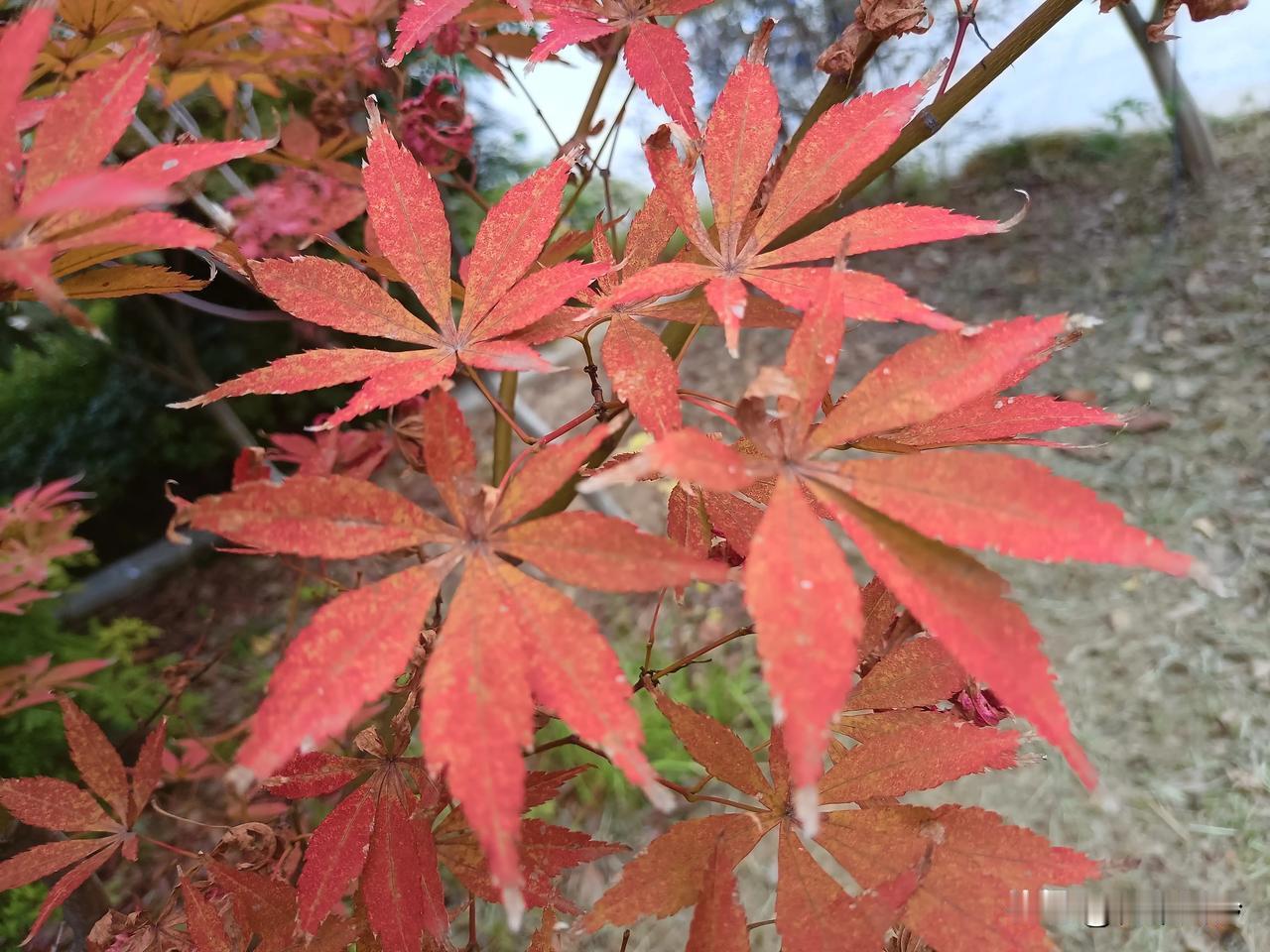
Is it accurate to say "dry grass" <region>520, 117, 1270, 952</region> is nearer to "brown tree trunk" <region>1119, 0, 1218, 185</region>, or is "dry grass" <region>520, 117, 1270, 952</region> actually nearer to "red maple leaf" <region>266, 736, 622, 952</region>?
"brown tree trunk" <region>1119, 0, 1218, 185</region>

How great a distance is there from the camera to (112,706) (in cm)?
141

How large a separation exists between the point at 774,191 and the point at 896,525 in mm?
204

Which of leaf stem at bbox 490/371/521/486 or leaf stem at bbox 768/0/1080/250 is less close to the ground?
leaf stem at bbox 768/0/1080/250

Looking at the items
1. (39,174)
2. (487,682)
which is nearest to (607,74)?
(39,174)

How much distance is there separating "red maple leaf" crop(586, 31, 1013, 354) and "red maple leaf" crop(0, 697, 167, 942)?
0.53 metres

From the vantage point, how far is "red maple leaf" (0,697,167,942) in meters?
0.57

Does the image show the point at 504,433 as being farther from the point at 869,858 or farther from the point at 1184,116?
the point at 1184,116

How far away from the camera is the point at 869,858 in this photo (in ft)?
1.40

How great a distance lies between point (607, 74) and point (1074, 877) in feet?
2.16

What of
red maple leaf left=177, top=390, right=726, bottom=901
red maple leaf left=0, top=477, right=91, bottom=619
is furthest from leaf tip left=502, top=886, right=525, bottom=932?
red maple leaf left=0, top=477, right=91, bottom=619

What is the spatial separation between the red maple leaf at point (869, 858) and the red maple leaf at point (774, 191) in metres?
0.24

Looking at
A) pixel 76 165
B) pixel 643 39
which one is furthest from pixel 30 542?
pixel 643 39

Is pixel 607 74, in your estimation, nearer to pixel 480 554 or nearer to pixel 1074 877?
pixel 480 554

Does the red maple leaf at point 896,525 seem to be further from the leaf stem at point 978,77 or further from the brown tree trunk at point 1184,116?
the brown tree trunk at point 1184,116
